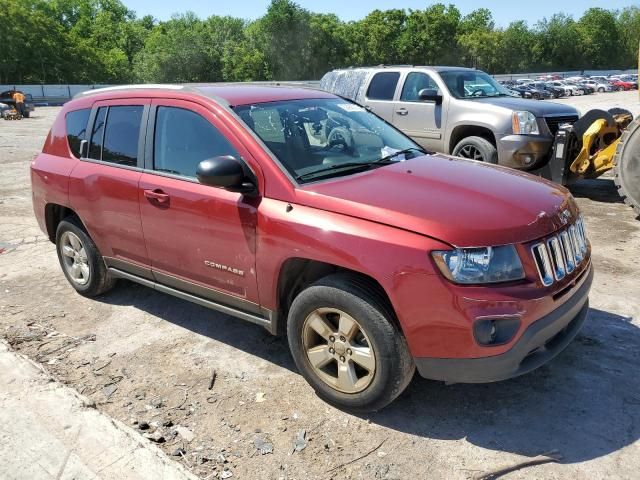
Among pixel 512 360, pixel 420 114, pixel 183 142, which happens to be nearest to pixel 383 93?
pixel 420 114

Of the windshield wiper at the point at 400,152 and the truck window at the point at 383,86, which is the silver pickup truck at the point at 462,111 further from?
the windshield wiper at the point at 400,152

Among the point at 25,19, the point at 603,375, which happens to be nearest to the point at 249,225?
→ the point at 603,375

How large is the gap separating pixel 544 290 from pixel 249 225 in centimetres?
167

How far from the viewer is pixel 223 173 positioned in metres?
3.23

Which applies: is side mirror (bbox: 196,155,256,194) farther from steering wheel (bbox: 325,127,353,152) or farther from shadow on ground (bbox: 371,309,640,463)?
shadow on ground (bbox: 371,309,640,463)

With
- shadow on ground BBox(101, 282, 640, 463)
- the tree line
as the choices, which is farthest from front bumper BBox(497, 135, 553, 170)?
the tree line

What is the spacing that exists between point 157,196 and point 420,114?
617 centimetres

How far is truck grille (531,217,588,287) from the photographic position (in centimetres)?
288

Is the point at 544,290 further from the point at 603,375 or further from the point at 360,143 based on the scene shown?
the point at 360,143

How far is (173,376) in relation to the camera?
12.2ft

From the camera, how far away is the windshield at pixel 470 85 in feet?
29.2

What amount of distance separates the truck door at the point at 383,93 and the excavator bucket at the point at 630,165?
3.65 m

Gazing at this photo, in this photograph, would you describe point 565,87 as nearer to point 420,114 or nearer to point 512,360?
point 420,114

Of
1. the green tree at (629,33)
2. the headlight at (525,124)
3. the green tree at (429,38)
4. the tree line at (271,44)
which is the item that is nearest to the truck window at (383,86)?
the headlight at (525,124)
